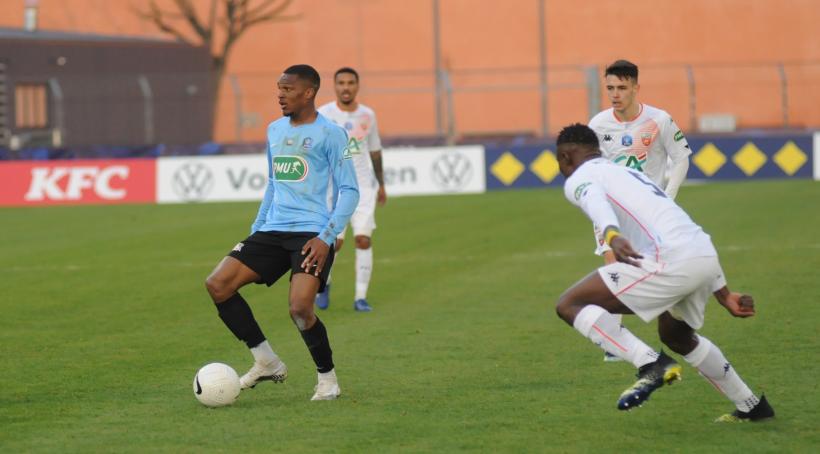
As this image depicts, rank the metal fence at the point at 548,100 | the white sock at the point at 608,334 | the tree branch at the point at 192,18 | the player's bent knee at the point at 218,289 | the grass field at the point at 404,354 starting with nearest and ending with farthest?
1. the white sock at the point at 608,334
2. the grass field at the point at 404,354
3. the player's bent knee at the point at 218,289
4. the metal fence at the point at 548,100
5. the tree branch at the point at 192,18

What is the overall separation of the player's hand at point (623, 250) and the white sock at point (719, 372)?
0.79 metres

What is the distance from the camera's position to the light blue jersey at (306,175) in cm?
837

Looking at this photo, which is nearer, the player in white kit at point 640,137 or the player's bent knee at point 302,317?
the player's bent knee at point 302,317

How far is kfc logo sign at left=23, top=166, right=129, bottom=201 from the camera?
2847 centimetres

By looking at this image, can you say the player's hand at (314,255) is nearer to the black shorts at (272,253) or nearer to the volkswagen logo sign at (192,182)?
the black shorts at (272,253)

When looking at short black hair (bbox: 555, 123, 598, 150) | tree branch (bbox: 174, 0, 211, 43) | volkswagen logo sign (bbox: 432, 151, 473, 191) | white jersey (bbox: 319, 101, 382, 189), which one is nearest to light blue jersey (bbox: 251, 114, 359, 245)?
short black hair (bbox: 555, 123, 598, 150)

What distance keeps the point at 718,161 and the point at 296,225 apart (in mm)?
21858

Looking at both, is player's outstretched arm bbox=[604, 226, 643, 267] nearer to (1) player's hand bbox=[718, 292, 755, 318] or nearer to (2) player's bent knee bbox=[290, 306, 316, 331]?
(1) player's hand bbox=[718, 292, 755, 318]

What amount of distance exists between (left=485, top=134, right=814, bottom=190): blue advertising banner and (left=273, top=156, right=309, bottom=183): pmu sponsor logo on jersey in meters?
20.3

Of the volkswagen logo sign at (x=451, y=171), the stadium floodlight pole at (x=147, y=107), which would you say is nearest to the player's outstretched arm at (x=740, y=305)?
the volkswagen logo sign at (x=451, y=171)

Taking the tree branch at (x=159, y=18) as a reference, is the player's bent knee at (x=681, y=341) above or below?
below

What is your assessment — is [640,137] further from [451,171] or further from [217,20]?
[217,20]

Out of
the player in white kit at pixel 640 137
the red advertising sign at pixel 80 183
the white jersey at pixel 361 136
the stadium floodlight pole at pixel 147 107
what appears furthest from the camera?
the stadium floodlight pole at pixel 147 107

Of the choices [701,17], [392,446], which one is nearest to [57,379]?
[392,446]
